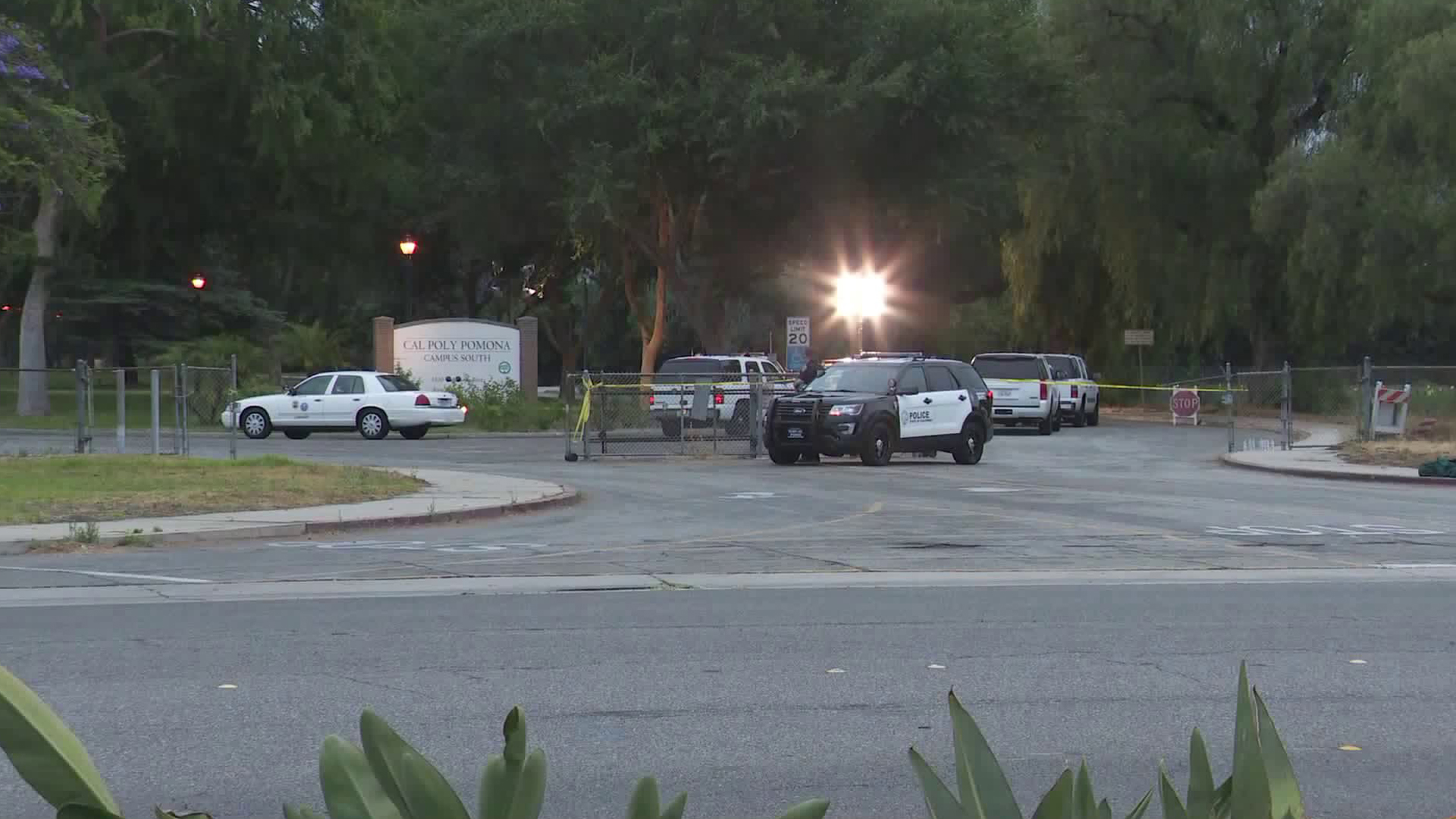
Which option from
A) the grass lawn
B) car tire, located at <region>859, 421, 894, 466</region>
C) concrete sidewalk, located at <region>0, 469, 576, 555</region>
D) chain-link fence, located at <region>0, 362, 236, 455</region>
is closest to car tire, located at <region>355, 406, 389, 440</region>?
chain-link fence, located at <region>0, 362, 236, 455</region>

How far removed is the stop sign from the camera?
1738 inches

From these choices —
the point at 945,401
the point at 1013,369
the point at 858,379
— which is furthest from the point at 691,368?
the point at 945,401

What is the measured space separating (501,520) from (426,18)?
2947 cm

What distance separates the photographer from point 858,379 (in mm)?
28172

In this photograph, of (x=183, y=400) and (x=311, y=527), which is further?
(x=183, y=400)

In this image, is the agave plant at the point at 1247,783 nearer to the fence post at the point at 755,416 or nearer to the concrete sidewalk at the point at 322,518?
the concrete sidewalk at the point at 322,518

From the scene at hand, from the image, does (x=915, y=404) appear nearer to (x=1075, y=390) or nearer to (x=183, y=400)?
(x=183, y=400)

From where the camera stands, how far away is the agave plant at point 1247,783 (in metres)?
1.97

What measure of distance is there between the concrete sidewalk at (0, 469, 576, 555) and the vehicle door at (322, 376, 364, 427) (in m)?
14.3

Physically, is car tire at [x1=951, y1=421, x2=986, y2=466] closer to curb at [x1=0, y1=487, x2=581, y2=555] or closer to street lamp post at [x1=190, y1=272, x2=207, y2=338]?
curb at [x1=0, y1=487, x2=581, y2=555]

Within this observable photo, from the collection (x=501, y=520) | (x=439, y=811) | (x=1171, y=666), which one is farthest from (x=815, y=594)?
(x=439, y=811)

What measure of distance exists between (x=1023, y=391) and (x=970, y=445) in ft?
37.5

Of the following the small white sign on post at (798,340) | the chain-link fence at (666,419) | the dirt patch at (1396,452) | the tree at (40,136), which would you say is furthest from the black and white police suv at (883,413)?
the tree at (40,136)

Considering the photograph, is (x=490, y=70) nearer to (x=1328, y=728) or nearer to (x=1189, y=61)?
(x=1189, y=61)
